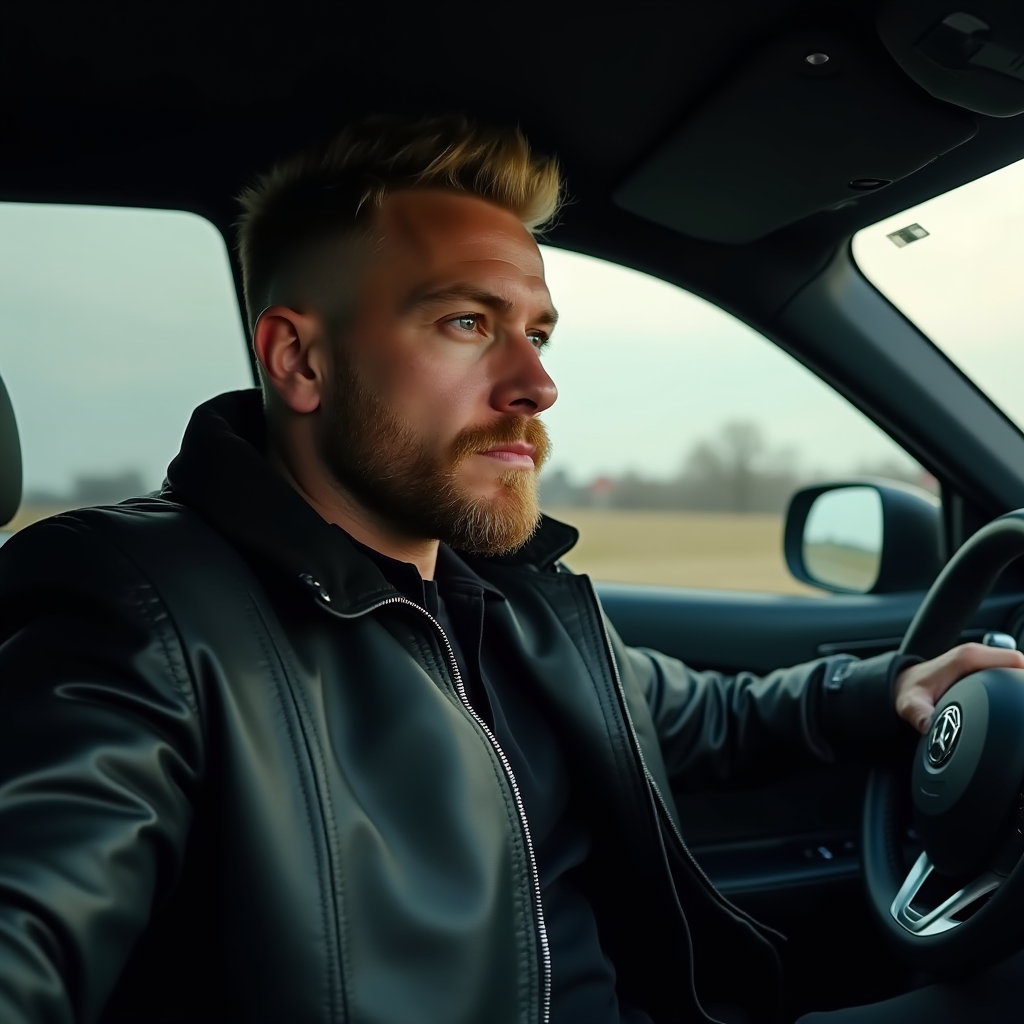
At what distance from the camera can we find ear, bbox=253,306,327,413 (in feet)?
5.31

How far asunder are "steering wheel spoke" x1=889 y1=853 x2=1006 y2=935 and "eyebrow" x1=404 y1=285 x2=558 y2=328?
108 cm

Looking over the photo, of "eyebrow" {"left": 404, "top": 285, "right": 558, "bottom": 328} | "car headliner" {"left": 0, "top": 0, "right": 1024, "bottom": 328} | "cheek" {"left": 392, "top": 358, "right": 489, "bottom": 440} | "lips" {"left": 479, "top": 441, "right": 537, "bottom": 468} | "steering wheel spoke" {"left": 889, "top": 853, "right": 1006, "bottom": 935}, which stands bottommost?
"steering wheel spoke" {"left": 889, "top": 853, "right": 1006, "bottom": 935}

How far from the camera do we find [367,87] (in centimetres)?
189

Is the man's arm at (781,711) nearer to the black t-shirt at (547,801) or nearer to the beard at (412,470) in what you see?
the black t-shirt at (547,801)

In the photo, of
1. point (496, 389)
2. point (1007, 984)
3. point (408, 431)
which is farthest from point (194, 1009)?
point (1007, 984)

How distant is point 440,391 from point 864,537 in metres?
1.62

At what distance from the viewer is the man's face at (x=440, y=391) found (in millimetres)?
1565

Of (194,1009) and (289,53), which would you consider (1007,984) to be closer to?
(194,1009)

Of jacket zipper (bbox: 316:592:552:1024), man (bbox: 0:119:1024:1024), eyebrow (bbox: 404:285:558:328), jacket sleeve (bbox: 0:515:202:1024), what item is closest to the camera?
jacket sleeve (bbox: 0:515:202:1024)

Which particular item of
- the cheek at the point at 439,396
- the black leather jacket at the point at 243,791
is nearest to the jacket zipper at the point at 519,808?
the black leather jacket at the point at 243,791

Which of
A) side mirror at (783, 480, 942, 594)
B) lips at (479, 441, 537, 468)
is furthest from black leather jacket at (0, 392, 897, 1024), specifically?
side mirror at (783, 480, 942, 594)

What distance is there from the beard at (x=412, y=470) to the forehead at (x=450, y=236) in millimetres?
207

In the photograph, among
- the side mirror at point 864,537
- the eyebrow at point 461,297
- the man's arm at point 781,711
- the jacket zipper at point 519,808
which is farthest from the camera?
the side mirror at point 864,537

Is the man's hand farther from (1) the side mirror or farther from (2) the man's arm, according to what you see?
(1) the side mirror
